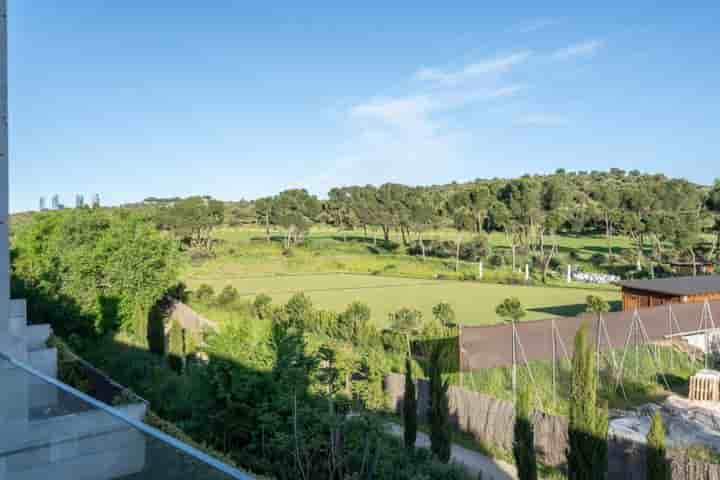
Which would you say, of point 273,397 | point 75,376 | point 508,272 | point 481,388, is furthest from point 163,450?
point 508,272

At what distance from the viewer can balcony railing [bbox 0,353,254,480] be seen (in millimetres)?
1844

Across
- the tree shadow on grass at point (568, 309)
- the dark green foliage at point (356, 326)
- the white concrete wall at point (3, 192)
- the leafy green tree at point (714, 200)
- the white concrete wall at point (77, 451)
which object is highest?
the leafy green tree at point (714, 200)

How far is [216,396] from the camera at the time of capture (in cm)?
942

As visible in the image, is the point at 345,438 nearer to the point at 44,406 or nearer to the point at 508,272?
the point at 44,406

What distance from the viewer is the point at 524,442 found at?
25.7 ft

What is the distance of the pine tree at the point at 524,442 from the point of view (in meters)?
7.73

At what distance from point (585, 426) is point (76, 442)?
652 cm

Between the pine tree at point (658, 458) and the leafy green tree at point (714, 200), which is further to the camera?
the leafy green tree at point (714, 200)

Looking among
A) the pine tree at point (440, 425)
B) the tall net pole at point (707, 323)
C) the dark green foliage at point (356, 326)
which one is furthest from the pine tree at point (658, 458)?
the dark green foliage at point (356, 326)

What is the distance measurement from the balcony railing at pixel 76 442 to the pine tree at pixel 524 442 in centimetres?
613

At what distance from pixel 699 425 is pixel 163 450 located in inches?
426

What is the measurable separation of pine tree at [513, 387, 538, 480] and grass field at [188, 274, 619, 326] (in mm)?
15836

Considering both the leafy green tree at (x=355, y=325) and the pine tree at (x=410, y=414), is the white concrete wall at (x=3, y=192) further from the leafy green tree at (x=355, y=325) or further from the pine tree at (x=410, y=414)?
the leafy green tree at (x=355, y=325)

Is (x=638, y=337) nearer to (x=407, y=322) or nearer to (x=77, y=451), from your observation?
(x=407, y=322)
